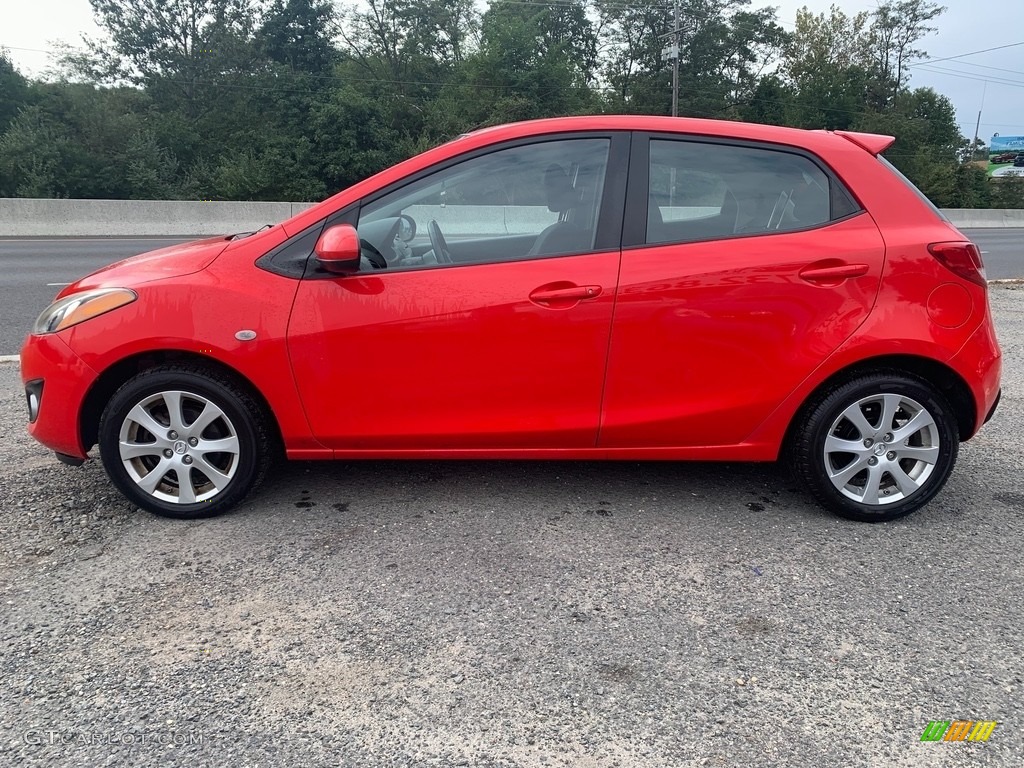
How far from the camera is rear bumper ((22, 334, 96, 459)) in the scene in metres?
3.17

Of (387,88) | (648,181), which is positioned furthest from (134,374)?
(387,88)

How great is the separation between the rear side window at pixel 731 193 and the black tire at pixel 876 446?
2.54 ft

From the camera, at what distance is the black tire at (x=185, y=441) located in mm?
3180

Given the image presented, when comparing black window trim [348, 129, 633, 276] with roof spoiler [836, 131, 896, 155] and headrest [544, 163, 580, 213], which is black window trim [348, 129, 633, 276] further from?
roof spoiler [836, 131, 896, 155]

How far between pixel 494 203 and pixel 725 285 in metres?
1.06

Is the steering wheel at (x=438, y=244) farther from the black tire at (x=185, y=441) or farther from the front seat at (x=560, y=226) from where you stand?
the black tire at (x=185, y=441)

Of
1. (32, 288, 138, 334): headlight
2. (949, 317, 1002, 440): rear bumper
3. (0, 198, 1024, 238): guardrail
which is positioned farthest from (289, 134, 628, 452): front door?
(0, 198, 1024, 238): guardrail

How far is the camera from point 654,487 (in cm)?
374

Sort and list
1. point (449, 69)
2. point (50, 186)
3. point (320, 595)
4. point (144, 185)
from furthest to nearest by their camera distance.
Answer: point (449, 69) → point (144, 185) → point (50, 186) → point (320, 595)

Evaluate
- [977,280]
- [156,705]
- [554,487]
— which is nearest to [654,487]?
[554,487]

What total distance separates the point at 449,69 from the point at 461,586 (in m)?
47.9

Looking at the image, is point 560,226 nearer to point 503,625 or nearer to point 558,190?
point 558,190

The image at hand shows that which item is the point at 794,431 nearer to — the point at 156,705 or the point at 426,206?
A: the point at 426,206

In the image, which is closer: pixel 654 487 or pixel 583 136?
pixel 583 136
